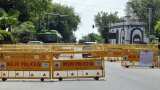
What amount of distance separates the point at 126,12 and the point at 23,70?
14028 cm

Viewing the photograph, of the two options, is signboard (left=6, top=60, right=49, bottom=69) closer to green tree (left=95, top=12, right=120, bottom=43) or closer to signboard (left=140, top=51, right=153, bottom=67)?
signboard (left=140, top=51, right=153, bottom=67)

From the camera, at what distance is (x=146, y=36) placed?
473ft

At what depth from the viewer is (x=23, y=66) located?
28.5 metres

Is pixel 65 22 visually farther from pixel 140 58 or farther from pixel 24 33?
pixel 140 58

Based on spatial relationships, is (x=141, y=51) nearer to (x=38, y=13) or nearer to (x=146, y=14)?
(x=38, y=13)

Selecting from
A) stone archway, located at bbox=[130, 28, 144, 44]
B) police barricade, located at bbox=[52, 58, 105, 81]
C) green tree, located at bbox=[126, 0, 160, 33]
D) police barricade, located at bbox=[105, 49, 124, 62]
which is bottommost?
stone archway, located at bbox=[130, 28, 144, 44]

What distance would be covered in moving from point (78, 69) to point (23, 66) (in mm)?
2440

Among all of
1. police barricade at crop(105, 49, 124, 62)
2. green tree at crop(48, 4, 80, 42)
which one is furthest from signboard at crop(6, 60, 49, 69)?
green tree at crop(48, 4, 80, 42)

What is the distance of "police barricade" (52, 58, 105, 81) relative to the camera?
94.0 feet

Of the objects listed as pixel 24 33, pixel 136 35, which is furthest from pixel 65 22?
pixel 24 33

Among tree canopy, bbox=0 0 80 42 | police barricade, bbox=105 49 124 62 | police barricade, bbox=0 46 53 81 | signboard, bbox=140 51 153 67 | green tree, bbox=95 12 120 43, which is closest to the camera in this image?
police barricade, bbox=0 46 53 81

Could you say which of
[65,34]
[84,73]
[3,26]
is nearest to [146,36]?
[65,34]

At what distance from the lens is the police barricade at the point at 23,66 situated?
28.4 meters

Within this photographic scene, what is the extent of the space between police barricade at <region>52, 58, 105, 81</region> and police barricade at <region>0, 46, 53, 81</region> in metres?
0.42
